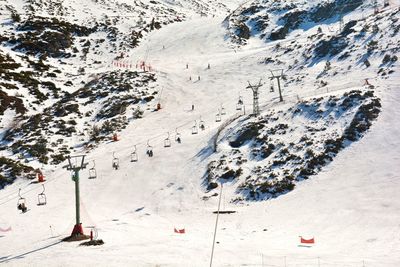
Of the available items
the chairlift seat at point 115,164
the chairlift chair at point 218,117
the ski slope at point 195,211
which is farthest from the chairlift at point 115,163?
the chairlift chair at point 218,117

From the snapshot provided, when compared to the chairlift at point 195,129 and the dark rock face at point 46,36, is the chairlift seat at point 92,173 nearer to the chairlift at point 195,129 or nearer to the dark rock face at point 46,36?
the chairlift at point 195,129

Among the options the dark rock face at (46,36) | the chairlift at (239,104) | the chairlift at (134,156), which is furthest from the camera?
the dark rock face at (46,36)

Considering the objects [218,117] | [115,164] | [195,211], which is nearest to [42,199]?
[115,164]

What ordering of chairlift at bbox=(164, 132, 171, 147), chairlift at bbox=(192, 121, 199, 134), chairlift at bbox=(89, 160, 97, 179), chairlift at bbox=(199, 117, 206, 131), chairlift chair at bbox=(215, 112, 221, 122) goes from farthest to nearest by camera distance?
1. chairlift chair at bbox=(215, 112, 221, 122)
2. chairlift at bbox=(199, 117, 206, 131)
3. chairlift at bbox=(192, 121, 199, 134)
4. chairlift at bbox=(164, 132, 171, 147)
5. chairlift at bbox=(89, 160, 97, 179)

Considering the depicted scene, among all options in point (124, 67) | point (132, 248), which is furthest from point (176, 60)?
point (132, 248)

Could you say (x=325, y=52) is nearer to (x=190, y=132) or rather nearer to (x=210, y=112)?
(x=210, y=112)

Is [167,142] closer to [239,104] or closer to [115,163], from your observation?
[115,163]

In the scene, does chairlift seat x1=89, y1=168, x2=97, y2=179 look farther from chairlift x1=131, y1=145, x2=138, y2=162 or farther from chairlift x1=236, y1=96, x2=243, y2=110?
chairlift x1=236, y1=96, x2=243, y2=110

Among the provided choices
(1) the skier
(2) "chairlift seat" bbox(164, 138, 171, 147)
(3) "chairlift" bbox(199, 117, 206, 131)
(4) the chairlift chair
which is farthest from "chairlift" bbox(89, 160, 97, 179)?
(4) the chairlift chair
